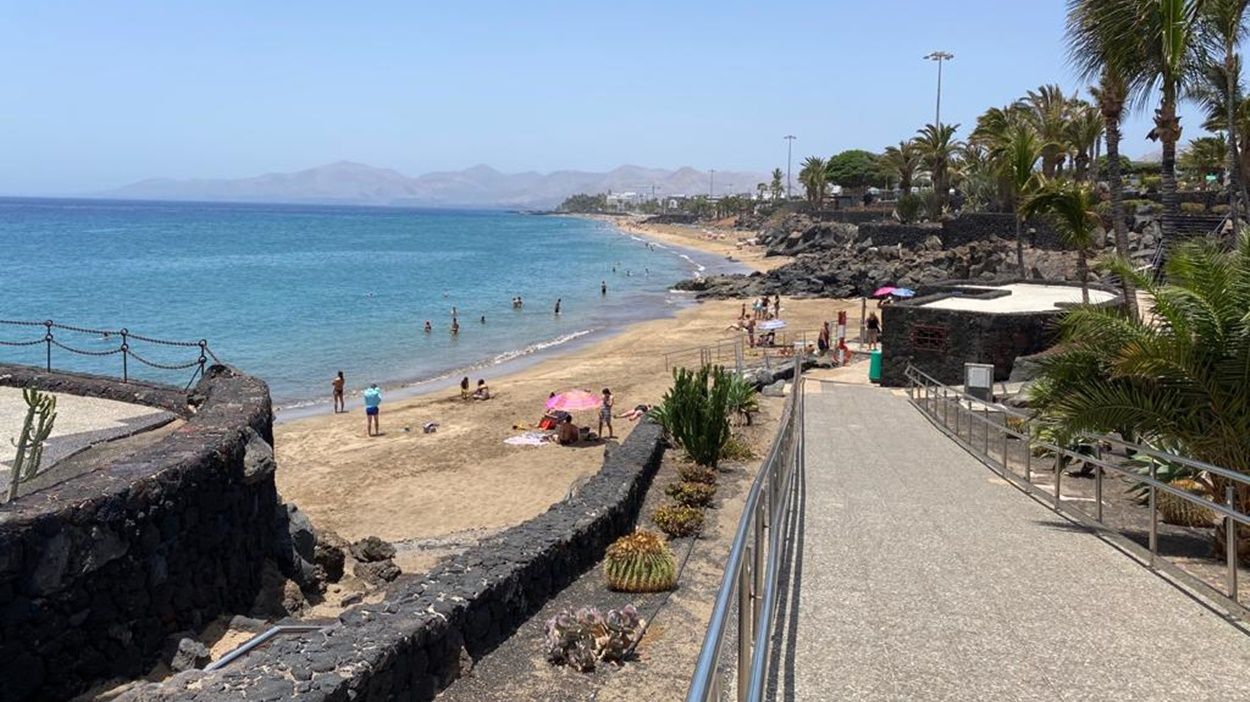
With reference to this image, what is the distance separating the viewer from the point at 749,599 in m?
4.61

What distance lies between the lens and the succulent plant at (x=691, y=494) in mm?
12672

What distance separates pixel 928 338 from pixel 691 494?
12.9 m

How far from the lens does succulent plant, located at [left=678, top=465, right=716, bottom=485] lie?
536 inches

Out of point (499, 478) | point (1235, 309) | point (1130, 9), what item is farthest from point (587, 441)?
point (1235, 309)

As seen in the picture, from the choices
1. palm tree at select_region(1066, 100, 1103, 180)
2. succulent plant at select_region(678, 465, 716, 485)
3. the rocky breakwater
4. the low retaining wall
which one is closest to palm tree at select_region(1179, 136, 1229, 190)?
palm tree at select_region(1066, 100, 1103, 180)

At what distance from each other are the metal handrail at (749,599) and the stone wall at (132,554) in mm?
6137

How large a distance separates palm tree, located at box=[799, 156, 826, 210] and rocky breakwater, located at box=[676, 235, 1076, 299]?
48068 millimetres

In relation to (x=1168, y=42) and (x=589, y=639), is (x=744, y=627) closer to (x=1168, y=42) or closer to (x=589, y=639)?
(x=589, y=639)

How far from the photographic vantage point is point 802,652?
5.75 m

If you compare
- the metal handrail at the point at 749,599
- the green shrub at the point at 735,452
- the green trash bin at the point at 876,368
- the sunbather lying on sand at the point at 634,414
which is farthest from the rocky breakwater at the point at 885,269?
the metal handrail at the point at 749,599

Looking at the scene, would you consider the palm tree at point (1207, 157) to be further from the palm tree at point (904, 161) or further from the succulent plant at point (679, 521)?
the succulent plant at point (679, 521)

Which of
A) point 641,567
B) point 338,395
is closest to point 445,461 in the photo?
point 338,395

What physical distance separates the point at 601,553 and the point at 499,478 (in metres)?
9.38

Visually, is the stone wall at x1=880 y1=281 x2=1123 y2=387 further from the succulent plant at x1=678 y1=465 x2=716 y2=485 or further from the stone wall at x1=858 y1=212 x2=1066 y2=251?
the stone wall at x1=858 y1=212 x2=1066 y2=251
